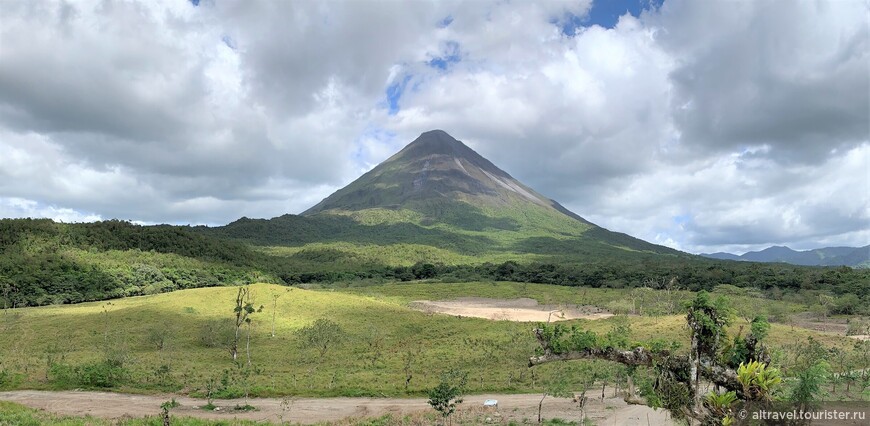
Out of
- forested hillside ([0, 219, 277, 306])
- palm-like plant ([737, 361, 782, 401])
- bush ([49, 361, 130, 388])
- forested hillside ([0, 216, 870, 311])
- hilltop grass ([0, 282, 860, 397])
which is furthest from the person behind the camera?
forested hillside ([0, 216, 870, 311])

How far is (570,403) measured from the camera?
96.4ft

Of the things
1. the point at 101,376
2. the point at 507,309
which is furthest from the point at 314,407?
the point at 507,309

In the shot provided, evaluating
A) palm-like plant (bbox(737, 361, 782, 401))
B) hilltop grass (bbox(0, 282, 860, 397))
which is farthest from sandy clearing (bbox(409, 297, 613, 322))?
palm-like plant (bbox(737, 361, 782, 401))

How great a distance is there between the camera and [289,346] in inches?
2101

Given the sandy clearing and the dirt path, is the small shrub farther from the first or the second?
the sandy clearing

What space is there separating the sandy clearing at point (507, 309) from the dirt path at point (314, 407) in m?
49.7

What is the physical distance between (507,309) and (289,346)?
49.9 m

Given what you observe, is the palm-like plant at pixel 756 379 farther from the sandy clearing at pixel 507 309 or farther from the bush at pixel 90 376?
the sandy clearing at pixel 507 309

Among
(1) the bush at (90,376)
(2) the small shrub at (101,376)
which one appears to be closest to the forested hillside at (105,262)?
(1) the bush at (90,376)

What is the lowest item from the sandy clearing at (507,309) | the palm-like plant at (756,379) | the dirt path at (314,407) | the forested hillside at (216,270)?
the dirt path at (314,407)

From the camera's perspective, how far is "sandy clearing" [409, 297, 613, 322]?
82562 mm

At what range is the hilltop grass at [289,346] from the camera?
35.7 metres

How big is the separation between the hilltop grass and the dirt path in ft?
5.85

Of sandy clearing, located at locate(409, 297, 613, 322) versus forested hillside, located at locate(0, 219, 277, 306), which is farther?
forested hillside, located at locate(0, 219, 277, 306)
